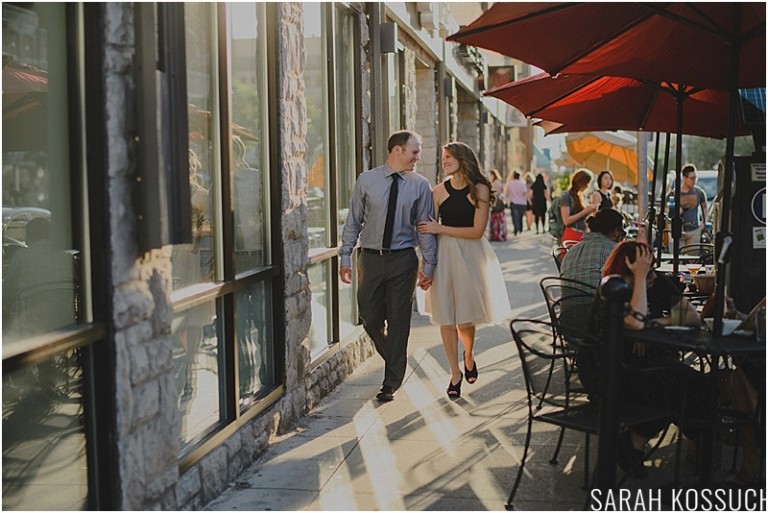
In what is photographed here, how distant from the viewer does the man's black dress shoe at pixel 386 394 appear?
708 centimetres

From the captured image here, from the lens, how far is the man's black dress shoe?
708 centimetres

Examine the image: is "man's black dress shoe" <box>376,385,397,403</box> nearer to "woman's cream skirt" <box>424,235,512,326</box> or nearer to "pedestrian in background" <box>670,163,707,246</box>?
"woman's cream skirt" <box>424,235,512,326</box>

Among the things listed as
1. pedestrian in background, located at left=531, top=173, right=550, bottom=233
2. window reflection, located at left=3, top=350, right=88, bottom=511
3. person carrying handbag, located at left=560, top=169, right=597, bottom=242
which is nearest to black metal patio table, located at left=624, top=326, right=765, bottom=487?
window reflection, located at left=3, top=350, right=88, bottom=511

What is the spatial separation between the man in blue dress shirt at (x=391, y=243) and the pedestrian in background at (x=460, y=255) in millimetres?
102

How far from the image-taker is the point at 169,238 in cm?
418

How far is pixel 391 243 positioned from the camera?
23.1 ft

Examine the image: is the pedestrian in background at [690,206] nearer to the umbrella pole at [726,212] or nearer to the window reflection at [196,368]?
the umbrella pole at [726,212]

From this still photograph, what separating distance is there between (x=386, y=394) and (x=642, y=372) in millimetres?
2676

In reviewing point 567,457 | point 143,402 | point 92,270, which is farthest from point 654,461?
point 92,270

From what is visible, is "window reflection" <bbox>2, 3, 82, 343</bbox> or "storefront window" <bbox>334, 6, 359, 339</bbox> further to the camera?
"storefront window" <bbox>334, 6, 359, 339</bbox>

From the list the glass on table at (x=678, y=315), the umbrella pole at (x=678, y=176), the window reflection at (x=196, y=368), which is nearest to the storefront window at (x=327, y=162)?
the window reflection at (x=196, y=368)

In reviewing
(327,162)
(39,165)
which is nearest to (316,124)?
(327,162)

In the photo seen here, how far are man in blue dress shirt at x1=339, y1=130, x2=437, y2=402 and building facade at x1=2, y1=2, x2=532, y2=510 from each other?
46 centimetres

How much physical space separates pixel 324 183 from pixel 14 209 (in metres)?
3.95
